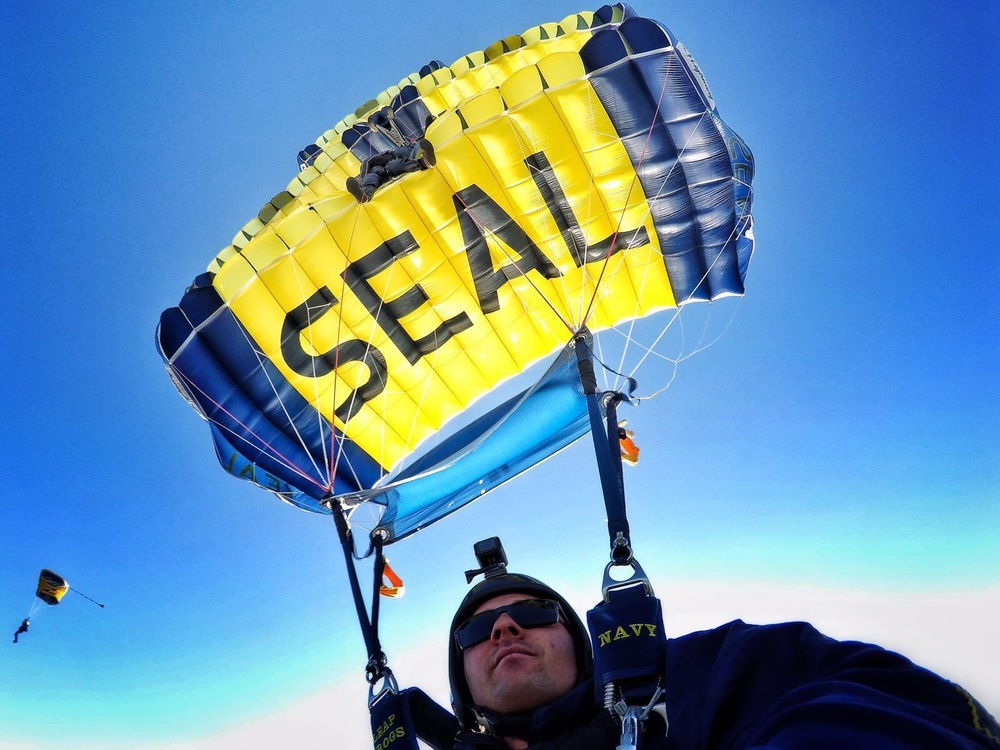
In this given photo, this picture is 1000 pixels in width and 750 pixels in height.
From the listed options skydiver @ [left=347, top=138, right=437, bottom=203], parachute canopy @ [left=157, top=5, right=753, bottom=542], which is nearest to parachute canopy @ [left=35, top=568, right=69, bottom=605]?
parachute canopy @ [left=157, top=5, right=753, bottom=542]

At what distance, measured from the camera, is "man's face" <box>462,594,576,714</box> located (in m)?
3.17

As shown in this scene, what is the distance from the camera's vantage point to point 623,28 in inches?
267

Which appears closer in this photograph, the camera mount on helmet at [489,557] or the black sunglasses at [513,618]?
the black sunglasses at [513,618]

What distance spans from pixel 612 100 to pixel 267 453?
5.63 metres

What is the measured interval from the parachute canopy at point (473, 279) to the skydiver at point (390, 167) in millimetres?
107

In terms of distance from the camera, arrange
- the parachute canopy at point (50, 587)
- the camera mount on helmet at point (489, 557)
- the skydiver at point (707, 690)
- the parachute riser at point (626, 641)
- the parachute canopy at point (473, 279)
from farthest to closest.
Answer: the parachute canopy at point (50, 587), the parachute canopy at point (473, 279), the camera mount on helmet at point (489, 557), the parachute riser at point (626, 641), the skydiver at point (707, 690)

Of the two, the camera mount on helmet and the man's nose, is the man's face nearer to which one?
the man's nose

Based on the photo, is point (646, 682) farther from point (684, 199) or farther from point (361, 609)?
point (684, 199)

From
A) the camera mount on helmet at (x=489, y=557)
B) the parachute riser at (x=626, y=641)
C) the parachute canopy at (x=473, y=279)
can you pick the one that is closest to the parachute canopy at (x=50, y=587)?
the parachute canopy at (x=473, y=279)

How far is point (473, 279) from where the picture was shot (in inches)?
325

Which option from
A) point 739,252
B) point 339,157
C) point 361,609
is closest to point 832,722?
point 361,609

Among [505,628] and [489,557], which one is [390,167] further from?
[505,628]

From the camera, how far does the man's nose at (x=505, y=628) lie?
3435 mm

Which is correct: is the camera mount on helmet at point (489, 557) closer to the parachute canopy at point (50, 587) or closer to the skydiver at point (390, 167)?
the skydiver at point (390, 167)
